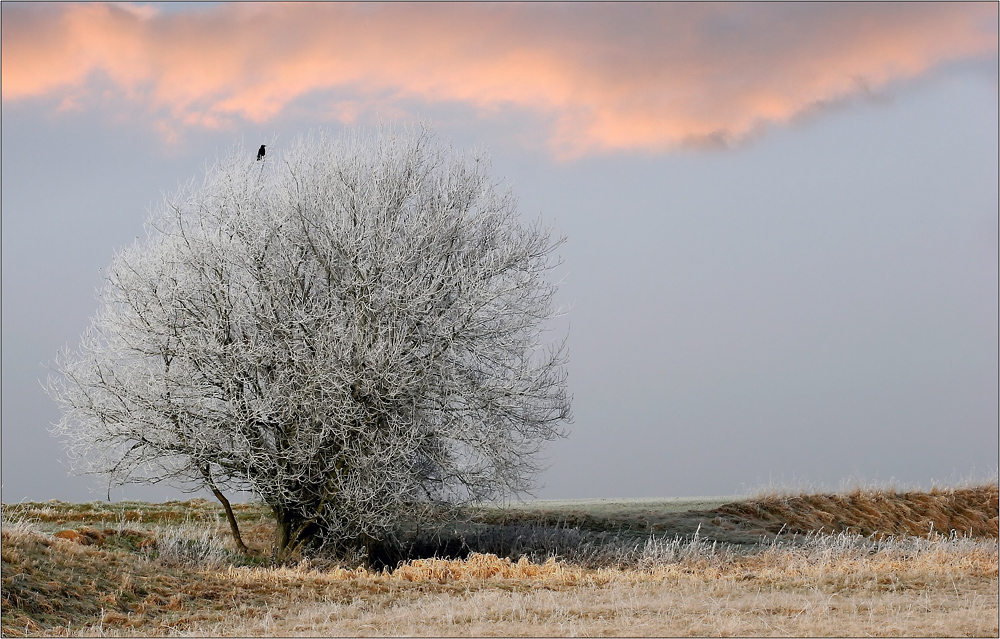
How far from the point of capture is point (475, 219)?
596 inches

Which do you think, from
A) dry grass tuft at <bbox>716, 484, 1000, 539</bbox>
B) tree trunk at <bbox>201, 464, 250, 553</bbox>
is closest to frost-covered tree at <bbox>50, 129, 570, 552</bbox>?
tree trunk at <bbox>201, 464, 250, 553</bbox>

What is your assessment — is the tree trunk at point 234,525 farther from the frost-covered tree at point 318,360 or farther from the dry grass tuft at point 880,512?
the dry grass tuft at point 880,512

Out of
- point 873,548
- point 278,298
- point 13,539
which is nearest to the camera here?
point 13,539

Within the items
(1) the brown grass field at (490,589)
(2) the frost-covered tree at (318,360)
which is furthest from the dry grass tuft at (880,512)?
(2) the frost-covered tree at (318,360)

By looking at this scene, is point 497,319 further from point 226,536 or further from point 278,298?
point 226,536

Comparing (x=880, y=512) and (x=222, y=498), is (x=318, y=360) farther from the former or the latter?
(x=880, y=512)

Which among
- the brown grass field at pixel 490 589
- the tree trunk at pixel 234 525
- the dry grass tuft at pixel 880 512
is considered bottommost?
the dry grass tuft at pixel 880 512

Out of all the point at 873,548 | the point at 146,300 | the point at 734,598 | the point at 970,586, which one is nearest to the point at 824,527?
the point at 873,548

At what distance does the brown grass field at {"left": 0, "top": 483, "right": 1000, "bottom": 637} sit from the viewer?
8391 mm

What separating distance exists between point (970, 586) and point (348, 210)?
10.7m

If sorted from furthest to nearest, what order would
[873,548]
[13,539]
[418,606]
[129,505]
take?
[129,505]
[873,548]
[13,539]
[418,606]

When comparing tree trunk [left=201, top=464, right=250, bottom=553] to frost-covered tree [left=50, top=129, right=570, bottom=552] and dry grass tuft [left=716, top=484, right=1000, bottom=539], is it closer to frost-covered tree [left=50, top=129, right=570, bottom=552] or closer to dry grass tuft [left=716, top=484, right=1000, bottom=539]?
frost-covered tree [left=50, top=129, right=570, bottom=552]

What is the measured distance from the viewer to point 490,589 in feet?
34.9

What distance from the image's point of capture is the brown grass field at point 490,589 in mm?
8391
